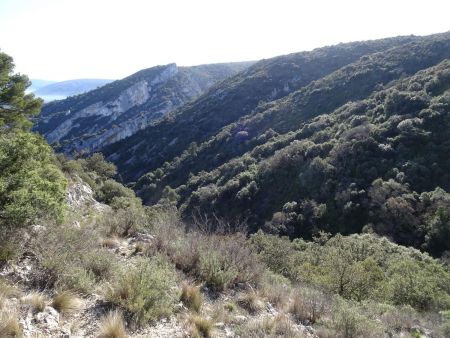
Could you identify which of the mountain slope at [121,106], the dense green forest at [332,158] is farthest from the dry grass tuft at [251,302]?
the mountain slope at [121,106]

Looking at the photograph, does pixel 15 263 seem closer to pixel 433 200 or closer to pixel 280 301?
pixel 280 301

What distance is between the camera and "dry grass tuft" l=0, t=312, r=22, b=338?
358cm

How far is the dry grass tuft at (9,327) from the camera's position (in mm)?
3578

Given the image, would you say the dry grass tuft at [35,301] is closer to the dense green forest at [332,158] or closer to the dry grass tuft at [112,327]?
the dry grass tuft at [112,327]

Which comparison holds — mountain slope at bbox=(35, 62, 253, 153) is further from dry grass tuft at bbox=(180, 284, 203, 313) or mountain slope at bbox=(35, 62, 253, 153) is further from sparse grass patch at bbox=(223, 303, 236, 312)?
sparse grass patch at bbox=(223, 303, 236, 312)

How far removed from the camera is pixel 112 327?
4.09 meters

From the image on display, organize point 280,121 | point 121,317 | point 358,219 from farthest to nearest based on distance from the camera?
point 280,121, point 358,219, point 121,317

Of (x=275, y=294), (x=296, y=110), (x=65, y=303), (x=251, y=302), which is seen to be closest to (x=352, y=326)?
(x=275, y=294)

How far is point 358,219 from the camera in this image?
31625mm

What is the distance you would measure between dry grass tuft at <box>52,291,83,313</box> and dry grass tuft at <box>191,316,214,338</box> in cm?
143

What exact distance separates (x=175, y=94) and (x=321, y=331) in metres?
143

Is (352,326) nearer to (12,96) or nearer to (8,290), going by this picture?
(8,290)

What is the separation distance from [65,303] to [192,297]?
173 cm

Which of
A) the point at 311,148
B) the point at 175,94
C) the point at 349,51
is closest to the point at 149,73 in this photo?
the point at 175,94
